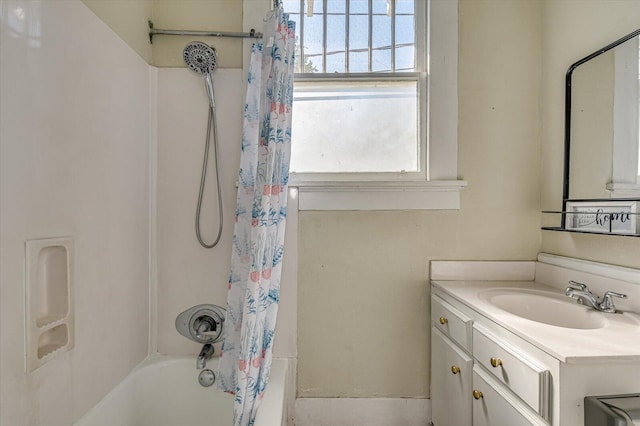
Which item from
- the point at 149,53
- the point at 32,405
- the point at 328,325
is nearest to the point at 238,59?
the point at 149,53

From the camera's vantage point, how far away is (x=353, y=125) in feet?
5.83

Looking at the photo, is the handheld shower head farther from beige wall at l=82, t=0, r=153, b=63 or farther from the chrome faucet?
the chrome faucet

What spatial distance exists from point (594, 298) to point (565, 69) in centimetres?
108

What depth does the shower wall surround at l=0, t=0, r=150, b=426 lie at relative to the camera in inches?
35.2

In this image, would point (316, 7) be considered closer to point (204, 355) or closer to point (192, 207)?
point (192, 207)

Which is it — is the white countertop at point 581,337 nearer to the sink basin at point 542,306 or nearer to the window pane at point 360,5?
the sink basin at point 542,306

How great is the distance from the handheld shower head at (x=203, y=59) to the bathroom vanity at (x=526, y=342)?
1.49m

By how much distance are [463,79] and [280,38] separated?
100cm

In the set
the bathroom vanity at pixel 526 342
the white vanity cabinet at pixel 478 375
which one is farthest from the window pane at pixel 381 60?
the white vanity cabinet at pixel 478 375

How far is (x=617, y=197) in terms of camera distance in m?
1.26

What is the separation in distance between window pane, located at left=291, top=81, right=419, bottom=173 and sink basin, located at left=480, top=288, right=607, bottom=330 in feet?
2.50

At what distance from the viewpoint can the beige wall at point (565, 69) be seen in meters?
1.29

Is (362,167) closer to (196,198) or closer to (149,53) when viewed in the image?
(196,198)

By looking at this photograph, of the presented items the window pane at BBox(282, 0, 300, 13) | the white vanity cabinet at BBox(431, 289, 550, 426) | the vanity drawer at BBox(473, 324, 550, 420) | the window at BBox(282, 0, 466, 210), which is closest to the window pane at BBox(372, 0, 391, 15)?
the window at BBox(282, 0, 466, 210)
